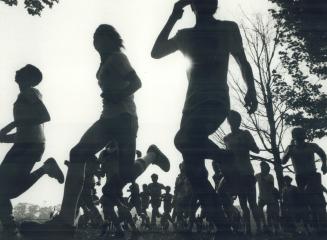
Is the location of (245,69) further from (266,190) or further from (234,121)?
(266,190)

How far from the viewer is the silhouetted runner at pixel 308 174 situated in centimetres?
643

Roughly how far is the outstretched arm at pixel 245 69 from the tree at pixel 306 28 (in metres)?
10.9

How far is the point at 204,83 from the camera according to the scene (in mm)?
2980

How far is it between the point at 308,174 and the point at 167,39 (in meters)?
4.45

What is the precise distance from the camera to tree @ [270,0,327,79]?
1372 centimetres

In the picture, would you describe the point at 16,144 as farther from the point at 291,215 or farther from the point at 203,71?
the point at 291,215

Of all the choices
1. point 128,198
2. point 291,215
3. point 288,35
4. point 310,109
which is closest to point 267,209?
point 291,215

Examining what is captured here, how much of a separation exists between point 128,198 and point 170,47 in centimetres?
759

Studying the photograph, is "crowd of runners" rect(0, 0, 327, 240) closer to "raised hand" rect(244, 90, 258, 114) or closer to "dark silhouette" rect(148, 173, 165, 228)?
"raised hand" rect(244, 90, 258, 114)

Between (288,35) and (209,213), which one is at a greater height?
(288,35)

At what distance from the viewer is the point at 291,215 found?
7113mm

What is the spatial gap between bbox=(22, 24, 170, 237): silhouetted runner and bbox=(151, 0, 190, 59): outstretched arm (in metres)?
0.78

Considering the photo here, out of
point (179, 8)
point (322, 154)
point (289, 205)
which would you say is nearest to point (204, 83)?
point (179, 8)

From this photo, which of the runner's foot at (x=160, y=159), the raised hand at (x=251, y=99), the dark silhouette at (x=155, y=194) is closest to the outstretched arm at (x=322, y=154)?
the runner's foot at (x=160, y=159)
